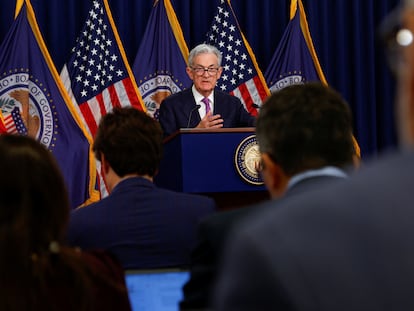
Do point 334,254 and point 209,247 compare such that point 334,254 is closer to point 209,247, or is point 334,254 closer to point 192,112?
point 209,247

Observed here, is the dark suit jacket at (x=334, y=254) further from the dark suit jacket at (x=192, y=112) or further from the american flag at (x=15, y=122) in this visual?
the american flag at (x=15, y=122)

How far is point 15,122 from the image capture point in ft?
22.9

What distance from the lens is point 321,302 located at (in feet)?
1.92

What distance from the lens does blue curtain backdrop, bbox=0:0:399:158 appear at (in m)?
7.81

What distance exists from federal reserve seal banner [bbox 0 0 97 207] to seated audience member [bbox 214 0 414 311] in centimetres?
643

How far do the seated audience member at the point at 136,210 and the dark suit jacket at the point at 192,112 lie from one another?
2907 mm

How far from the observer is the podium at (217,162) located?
4.63 m

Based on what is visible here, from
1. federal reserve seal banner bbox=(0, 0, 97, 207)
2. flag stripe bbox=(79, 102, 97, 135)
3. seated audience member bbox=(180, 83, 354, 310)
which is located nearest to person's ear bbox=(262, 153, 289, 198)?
seated audience member bbox=(180, 83, 354, 310)

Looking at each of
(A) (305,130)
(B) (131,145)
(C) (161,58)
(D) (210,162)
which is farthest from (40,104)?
(A) (305,130)

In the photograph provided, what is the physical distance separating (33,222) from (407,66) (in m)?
1.05

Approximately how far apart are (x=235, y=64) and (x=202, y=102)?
70.6 inches

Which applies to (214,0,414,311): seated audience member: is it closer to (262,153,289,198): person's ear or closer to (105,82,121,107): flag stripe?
(262,153,289,198): person's ear

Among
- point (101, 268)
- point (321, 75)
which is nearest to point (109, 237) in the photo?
point (101, 268)

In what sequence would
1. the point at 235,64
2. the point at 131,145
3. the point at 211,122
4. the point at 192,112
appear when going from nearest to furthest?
1. the point at 131,145
2. the point at 211,122
3. the point at 192,112
4. the point at 235,64
